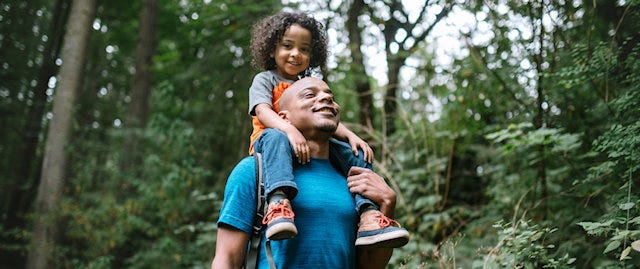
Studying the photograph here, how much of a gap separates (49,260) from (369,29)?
611cm

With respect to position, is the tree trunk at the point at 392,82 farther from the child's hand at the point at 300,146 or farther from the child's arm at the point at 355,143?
the child's hand at the point at 300,146

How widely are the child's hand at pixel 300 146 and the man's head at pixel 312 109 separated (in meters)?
0.09

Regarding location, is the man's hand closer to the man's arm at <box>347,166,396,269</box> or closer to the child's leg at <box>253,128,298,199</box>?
the man's arm at <box>347,166,396,269</box>

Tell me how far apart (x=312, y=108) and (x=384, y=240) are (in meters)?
0.71

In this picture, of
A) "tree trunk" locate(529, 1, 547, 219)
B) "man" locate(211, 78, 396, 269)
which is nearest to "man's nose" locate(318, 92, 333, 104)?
"man" locate(211, 78, 396, 269)

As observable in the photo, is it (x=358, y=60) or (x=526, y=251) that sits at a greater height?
(x=358, y=60)

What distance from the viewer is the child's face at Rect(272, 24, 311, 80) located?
120 inches

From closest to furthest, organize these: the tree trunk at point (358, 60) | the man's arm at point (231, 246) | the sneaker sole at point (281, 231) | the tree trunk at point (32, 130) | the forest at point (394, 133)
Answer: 1. the sneaker sole at point (281, 231)
2. the man's arm at point (231, 246)
3. the forest at point (394, 133)
4. the tree trunk at point (358, 60)
5. the tree trunk at point (32, 130)

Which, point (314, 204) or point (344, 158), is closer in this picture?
point (314, 204)

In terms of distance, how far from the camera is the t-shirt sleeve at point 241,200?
230cm

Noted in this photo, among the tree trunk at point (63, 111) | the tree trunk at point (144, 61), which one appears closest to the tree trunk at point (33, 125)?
the tree trunk at point (144, 61)

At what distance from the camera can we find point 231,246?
2.30 metres

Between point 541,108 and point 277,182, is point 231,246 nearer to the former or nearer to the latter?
point 277,182

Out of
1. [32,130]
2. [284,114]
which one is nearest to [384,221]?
[284,114]
